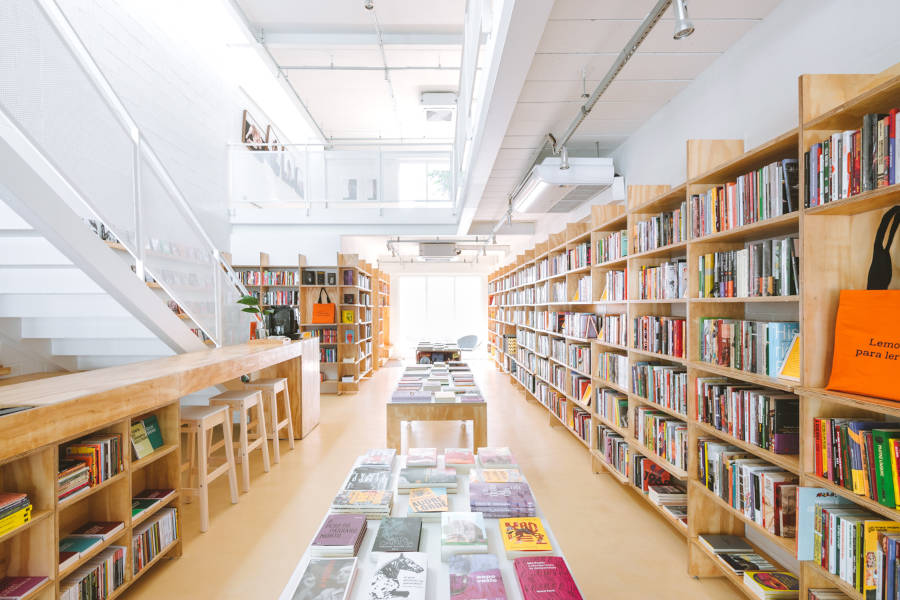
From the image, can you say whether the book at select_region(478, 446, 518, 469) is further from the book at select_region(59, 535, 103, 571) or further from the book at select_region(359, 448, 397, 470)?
the book at select_region(59, 535, 103, 571)

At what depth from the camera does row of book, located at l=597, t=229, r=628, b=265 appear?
141 inches

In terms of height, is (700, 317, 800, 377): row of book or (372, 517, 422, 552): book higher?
(700, 317, 800, 377): row of book

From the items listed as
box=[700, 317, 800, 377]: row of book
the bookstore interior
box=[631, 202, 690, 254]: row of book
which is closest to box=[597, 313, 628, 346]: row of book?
the bookstore interior

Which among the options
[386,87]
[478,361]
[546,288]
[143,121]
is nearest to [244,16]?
[143,121]

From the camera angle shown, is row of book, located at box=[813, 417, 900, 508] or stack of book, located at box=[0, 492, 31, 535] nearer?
row of book, located at box=[813, 417, 900, 508]

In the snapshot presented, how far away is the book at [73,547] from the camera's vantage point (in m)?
1.86

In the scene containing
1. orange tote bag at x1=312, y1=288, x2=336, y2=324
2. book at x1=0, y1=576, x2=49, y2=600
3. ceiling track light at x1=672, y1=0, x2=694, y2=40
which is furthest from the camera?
orange tote bag at x1=312, y1=288, x2=336, y2=324

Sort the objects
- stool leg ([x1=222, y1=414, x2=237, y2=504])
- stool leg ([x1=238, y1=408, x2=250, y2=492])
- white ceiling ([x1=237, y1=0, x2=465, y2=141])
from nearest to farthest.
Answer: stool leg ([x1=222, y1=414, x2=237, y2=504]) < stool leg ([x1=238, y1=408, x2=250, y2=492]) < white ceiling ([x1=237, y1=0, x2=465, y2=141])

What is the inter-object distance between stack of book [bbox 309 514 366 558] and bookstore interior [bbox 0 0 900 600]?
0.04 ft

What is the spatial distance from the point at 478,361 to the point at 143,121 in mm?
8895

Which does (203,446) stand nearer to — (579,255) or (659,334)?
(659,334)

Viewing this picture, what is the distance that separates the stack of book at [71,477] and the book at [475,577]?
5.40ft

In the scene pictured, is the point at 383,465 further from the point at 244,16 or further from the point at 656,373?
the point at 244,16

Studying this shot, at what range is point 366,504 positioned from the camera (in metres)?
1.91
